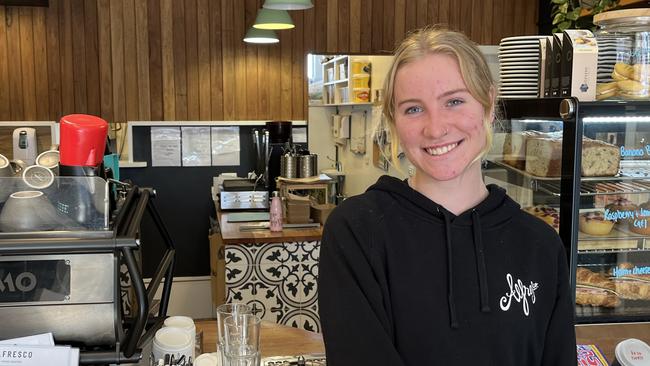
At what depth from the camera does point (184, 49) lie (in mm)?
5578

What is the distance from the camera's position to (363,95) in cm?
569

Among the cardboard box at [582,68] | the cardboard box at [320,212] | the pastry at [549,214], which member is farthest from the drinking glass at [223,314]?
the cardboard box at [320,212]

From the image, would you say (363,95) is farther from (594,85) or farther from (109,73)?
(594,85)

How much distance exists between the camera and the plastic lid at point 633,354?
5.32 feet

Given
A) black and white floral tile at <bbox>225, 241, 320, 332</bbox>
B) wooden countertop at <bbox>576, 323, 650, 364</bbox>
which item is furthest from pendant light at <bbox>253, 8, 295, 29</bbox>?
wooden countertop at <bbox>576, 323, 650, 364</bbox>

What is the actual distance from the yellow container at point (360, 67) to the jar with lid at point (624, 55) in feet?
12.0

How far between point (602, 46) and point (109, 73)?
14.4ft

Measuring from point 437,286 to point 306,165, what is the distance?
374 cm

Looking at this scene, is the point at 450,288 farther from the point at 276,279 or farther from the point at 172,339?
the point at 276,279

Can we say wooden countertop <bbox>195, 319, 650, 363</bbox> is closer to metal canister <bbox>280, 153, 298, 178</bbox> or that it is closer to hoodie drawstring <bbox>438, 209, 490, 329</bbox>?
hoodie drawstring <bbox>438, 209, 490, 329</bbox>

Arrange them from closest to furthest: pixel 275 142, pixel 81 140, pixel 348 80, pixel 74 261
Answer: pixel 74 261, pixel 81 140, pixel 275 142, pixel 348 80

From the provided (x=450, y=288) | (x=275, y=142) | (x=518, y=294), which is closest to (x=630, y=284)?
(x=518, y=294)

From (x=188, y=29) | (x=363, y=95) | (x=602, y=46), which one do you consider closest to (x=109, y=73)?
(x=188, y=29)

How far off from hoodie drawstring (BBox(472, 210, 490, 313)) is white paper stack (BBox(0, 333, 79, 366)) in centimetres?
74
